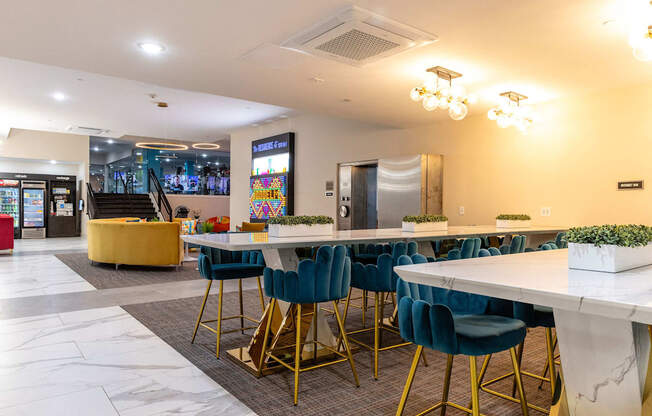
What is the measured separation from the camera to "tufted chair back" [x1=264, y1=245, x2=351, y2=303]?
282 centimetres

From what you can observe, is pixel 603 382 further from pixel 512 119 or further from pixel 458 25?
pixel 512 119

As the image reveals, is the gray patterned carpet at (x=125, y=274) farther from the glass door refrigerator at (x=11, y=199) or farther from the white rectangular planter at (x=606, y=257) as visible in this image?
the glass door refrigerator at (x=11, y=199)

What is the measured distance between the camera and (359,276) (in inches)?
131

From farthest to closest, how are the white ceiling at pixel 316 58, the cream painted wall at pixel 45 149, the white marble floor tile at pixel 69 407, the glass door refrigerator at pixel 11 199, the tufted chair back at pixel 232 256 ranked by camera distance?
the glass door refrigerator at pixel 11 199 → the cream painted wall at pixel 45 149 → the tufted chair back at pixel 232 256 → the white ceiling at pixel 316 58 → the white marble floor tile at pixel 69 407

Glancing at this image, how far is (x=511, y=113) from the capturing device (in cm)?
520

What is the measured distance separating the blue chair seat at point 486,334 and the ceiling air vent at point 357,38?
2.30 metres

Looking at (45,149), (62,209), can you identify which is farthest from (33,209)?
(45,149)

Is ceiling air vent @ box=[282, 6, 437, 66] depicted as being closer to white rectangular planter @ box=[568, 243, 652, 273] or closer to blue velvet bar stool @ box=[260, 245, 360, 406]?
blue velvet bar stool @ box=[260, 245, 360, 406]

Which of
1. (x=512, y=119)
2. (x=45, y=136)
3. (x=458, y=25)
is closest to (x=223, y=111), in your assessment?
(x=512, y=119)

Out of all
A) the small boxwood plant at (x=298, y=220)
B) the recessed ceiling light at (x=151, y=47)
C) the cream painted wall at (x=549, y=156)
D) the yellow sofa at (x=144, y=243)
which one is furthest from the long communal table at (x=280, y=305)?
the yellow sofa at (x=144, y=243)

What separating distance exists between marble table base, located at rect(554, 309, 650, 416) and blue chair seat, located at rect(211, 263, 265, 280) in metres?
2.45

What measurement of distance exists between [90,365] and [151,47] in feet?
9.03

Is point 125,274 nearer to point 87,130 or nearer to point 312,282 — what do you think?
point 87,130

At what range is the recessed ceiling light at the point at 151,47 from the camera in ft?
12.8
